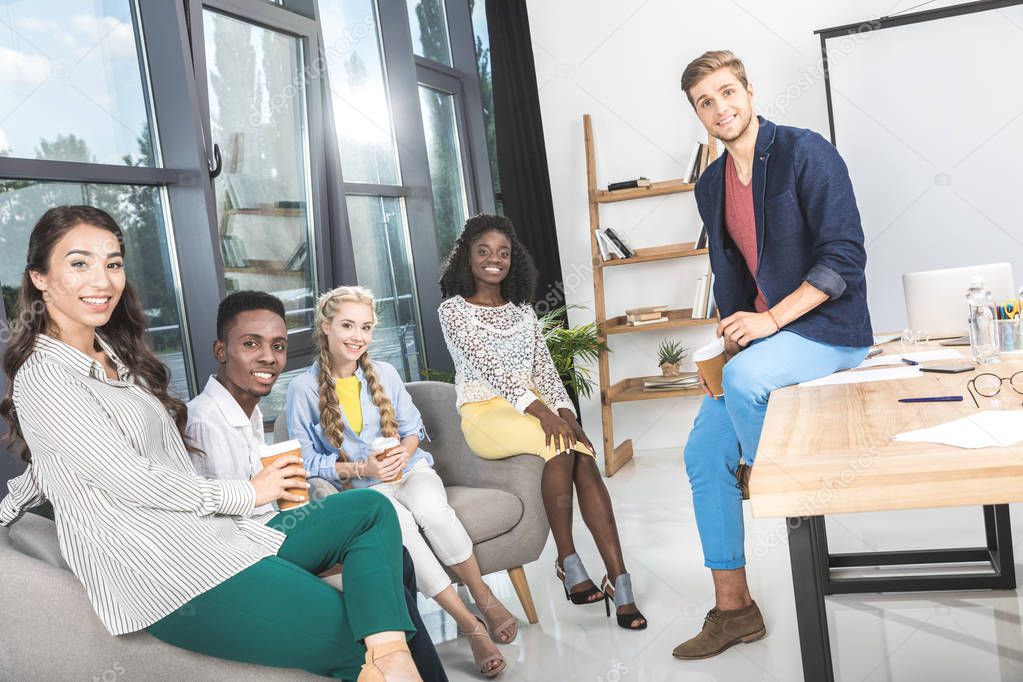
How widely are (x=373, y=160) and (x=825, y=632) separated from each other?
3496 mm

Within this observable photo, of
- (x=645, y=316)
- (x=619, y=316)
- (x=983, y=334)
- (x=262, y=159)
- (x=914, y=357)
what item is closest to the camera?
(x=983, y=334)

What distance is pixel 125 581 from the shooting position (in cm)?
149

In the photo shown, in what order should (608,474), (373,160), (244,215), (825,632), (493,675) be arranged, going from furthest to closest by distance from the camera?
(608,474)
(373,160)
(244,215)
(493,675)
(825,632)

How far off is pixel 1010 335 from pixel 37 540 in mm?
2067

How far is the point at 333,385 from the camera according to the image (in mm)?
2582

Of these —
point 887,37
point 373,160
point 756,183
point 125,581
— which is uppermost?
point 887,37

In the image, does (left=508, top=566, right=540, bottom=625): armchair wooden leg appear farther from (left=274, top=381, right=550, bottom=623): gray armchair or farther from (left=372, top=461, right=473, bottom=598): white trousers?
(left=372, top=461, right=473, bottom=598): white trousers

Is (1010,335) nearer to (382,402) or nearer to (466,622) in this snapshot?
(466,622)

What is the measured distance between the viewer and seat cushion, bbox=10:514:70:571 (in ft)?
5.17

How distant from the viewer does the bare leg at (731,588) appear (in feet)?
7.78

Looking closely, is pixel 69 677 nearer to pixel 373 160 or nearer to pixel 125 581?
pixel 125 581

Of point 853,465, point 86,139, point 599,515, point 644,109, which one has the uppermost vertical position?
point 644,109

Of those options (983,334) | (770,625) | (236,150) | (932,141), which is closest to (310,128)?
(236,150)

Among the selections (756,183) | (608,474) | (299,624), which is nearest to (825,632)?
(299,624)
